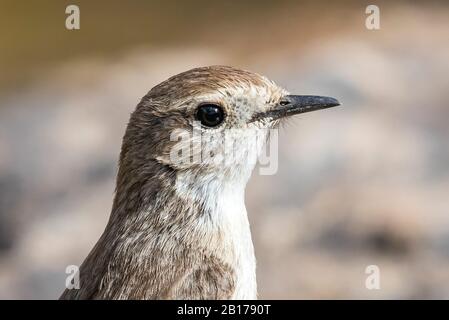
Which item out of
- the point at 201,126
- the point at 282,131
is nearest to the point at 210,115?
the point at 201,126

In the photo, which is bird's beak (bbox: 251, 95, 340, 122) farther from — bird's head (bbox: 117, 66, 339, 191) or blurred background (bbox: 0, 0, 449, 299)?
blurred background (bbox: 0, 0, 449, 299)

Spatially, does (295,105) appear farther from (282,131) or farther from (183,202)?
(282,131)

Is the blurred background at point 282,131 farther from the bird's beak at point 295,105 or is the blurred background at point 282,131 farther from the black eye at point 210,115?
the black eye at point 210,115

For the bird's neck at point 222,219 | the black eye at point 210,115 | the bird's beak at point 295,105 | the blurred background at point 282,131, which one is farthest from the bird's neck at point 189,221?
the blurred background at point 282,131

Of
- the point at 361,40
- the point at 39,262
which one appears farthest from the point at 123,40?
the point at 39,262

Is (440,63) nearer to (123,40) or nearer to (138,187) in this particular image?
(123,40)
